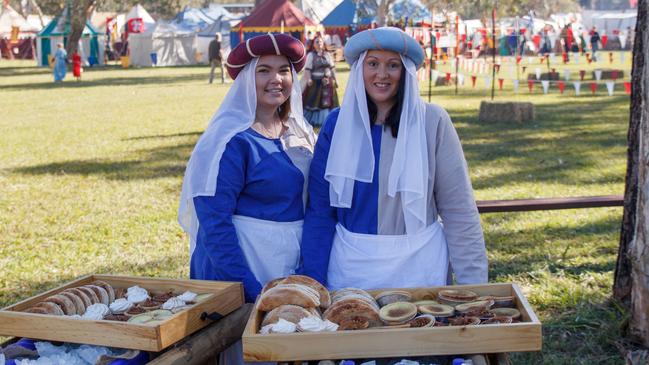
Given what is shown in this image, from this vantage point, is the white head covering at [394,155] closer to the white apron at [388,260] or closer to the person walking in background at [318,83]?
the white apron at [388,260]

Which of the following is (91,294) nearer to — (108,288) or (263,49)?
(108,288)

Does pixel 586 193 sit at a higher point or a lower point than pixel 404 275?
lower

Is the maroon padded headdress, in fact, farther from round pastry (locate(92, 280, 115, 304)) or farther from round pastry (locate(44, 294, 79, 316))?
round pastry (locate(44, 294, 79, 316))

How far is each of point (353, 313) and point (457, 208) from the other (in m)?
0.86

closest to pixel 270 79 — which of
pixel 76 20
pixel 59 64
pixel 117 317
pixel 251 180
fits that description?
pixel 251 180

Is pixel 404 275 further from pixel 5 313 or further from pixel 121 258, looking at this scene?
pixel 121 258

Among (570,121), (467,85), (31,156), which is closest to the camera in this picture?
(31,156)

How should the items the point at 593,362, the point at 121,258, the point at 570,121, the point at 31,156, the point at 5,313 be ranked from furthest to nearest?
1. the point at 570,121
2. the point at 31,156
3. the point at 121,258
4. the point at 593,362
5. the point at 5,313

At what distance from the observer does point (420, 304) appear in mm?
2811

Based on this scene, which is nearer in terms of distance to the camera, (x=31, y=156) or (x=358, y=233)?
(x=358, y=233)

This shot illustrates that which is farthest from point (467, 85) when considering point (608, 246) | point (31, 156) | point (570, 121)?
point (608, 246)

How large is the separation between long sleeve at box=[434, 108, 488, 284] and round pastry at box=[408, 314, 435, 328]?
752 millimetres

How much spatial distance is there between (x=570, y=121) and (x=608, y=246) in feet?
29.0

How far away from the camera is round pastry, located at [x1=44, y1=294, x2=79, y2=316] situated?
9.46 feet
